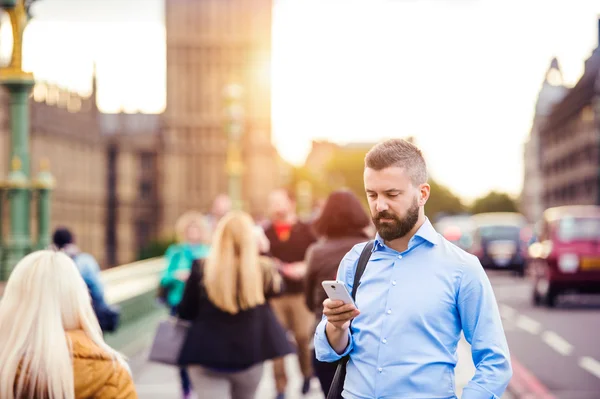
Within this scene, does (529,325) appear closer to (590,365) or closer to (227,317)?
(590,365)

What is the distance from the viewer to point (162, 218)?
81625mm

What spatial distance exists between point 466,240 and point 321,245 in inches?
1496

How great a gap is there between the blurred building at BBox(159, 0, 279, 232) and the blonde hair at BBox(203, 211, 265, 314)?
243ft

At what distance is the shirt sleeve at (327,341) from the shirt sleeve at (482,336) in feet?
1.43

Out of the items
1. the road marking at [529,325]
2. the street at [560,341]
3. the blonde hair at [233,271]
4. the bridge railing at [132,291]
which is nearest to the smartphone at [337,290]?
the blonde hair at [233,271]

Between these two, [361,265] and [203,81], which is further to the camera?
[203,81]

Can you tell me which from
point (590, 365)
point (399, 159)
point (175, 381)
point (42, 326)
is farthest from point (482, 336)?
point (590, 365)

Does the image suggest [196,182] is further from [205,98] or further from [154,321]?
[154,321]

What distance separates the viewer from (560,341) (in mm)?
13859

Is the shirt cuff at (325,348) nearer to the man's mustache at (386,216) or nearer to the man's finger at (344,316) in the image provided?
the man's finger at (344,316)

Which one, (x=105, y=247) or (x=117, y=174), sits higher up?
(x=117, y=174)

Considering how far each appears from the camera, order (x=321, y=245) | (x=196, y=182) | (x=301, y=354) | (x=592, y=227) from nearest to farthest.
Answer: (x=321, y=245), (x=301, y=354), (x=592, y=227), (x=196, y=182)

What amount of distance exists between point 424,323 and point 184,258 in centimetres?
599

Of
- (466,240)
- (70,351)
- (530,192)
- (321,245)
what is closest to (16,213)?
(321,245)
